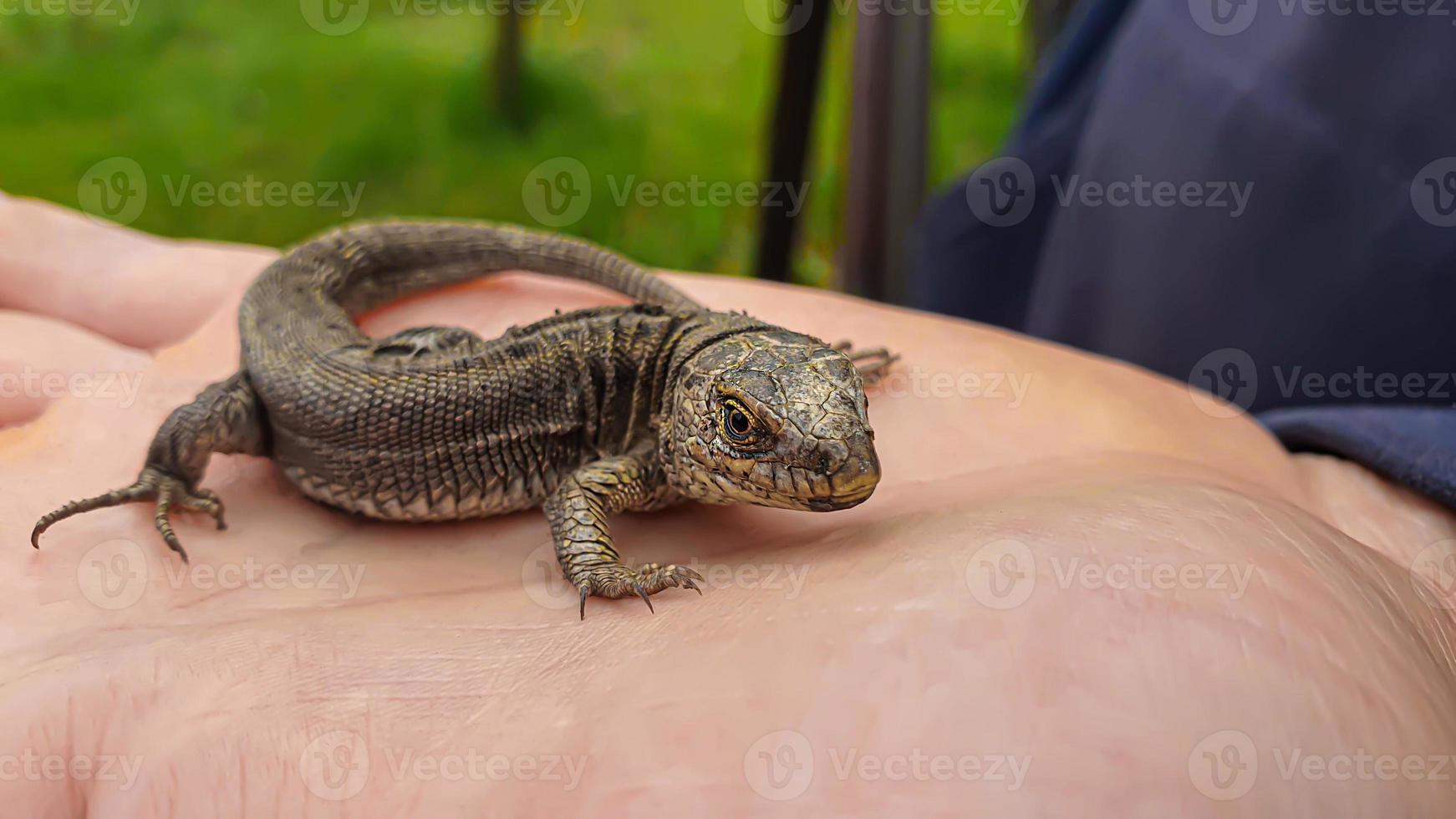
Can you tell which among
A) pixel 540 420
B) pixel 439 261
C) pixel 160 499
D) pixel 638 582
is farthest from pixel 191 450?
pixel 638 582

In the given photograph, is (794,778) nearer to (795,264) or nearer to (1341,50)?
(1341,50)

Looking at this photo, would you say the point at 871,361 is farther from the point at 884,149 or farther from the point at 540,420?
the point at 884,149

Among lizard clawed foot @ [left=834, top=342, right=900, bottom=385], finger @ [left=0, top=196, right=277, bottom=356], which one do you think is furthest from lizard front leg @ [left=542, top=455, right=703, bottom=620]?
finger @ [left=0, top=196, right=277, bottom=356]

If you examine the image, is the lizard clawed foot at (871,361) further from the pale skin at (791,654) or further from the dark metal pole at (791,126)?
the dark metal pole at (791,126)

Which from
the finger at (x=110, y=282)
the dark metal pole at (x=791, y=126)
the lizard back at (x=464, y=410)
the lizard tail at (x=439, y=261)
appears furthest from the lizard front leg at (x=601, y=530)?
the dark metal pole at (x=791, y=126)

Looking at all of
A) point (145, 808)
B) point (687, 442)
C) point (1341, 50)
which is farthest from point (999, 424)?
point (145, 808)

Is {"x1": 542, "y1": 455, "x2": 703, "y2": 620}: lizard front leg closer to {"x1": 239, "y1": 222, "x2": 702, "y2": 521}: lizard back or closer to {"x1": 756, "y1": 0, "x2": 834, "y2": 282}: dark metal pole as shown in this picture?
{"x1": 239, "y1": 222, "x2": 702, "y2": 521}: lizard back
